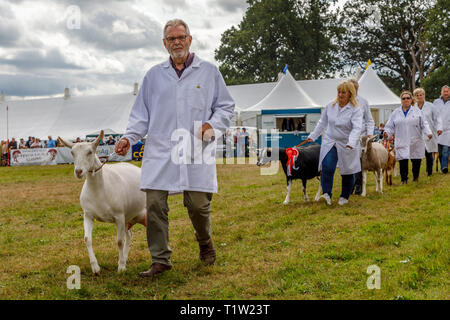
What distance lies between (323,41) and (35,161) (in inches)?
1488

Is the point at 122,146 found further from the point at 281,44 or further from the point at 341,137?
the point at 281,44

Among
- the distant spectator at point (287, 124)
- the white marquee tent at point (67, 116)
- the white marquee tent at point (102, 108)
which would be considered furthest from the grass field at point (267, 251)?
the white marquee tent at point (67, 116)

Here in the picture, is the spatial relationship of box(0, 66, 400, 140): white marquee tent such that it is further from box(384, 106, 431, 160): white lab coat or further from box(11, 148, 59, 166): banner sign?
box(384, 106, 431, 160): white lab coat

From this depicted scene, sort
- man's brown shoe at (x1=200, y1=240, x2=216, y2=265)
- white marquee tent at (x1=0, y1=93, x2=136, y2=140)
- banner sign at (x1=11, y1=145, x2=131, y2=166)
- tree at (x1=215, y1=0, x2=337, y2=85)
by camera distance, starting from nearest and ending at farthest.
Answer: man's brown shoe at (x1=200, y1=240, x2=216, y2=265) < banner sign at (x1=11, y1=145, x2=131, y2=166) < white marquee tent at (x1=0, y1=93, x2=136, y2=140) < tree at (x1=215, y1=0, x2=337, y2=85)

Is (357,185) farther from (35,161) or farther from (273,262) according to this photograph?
(35,161)

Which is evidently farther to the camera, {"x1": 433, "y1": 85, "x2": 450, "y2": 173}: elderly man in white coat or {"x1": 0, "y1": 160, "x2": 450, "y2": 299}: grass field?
{"x1": 433, "y1": 85, "x2": 450, "y2": 173}: elderly man in white coat

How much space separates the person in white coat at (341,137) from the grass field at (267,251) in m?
0.58

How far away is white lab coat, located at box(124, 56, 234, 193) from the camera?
4.62 m

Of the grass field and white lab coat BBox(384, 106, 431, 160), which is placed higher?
white lab coat BBox(384, 106, 431, 160)

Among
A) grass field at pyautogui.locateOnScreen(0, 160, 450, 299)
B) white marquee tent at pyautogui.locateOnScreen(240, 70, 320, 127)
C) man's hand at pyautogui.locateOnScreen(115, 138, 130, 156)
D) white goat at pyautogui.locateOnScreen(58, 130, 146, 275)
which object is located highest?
white marquee tent at pyautogui.locateOnScreen(240, 70, 320, 127)

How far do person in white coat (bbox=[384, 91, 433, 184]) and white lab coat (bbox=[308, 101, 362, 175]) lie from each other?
9.92 feet

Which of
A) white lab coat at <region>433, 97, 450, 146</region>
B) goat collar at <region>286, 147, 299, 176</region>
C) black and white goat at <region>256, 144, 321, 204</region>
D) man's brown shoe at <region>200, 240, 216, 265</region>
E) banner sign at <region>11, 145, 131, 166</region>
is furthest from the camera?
banner sign at <region>11, 145, 131, 166</region>

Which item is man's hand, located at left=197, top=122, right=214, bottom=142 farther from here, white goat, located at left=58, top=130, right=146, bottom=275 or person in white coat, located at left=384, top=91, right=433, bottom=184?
person in white coat, located at left=384, top=91, right=433, bottom=184

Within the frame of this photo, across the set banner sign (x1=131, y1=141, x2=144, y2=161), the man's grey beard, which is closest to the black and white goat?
the man's grey beard
